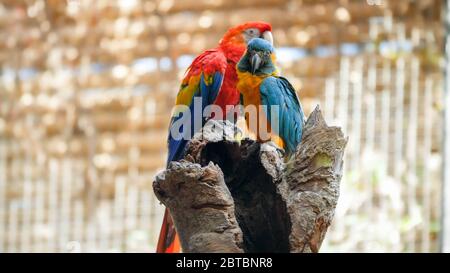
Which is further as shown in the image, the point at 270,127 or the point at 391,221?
the point at 391,221

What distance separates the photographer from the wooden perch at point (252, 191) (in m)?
1.56

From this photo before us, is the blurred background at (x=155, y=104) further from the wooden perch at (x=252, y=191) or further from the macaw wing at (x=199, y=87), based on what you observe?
the wooden perch at (x=252, y=191)

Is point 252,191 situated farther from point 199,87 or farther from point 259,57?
point 199,87

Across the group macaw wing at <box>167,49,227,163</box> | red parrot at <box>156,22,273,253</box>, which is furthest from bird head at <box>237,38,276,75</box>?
macaw wing at <box>167,49,227,163</box>

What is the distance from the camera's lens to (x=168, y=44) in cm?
353

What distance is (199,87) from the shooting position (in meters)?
2.44

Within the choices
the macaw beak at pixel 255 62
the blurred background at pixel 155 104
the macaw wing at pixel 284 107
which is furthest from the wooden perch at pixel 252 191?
the blurred background at pixel 155 104

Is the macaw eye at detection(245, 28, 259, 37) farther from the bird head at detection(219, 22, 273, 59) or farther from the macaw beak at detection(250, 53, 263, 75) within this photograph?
the macaw beak at detection(250, 53, 263, 75)

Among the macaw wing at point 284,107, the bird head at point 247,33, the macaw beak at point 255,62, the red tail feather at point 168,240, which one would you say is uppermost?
the bird head at point 247,33

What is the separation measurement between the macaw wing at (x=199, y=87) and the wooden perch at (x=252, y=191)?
623mm

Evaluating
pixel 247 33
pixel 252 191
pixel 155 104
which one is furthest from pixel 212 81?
pixel 155 104

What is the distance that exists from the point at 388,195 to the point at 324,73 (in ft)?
1.92
